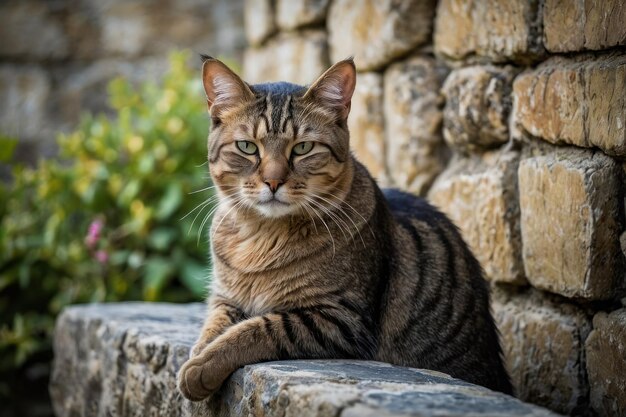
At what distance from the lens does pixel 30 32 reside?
5.56 m

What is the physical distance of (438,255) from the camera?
2963 millimetres

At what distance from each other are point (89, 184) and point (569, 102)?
301 cm

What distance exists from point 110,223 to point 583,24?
3.14 m

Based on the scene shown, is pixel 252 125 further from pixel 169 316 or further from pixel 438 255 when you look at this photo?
pixel 169 316

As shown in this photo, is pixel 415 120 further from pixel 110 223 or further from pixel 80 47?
pixel 80 47

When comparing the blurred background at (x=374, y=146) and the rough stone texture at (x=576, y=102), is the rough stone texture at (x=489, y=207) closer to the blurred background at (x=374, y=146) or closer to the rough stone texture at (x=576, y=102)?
the blurred background at (x=374, y=146)

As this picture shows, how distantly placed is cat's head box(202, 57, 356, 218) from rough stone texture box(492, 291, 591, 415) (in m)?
0.73

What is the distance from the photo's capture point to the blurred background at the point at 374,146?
253cm

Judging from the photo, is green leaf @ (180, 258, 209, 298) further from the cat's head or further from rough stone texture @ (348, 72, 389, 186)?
the cat's head

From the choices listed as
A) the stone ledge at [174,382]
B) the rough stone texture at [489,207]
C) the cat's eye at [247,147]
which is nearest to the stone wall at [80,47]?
the stone ledge at [174,382]

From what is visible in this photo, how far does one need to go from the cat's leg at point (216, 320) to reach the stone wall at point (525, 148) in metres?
0.92

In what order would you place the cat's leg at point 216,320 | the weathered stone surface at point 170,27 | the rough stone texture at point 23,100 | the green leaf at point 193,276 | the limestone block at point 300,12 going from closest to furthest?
the cat's leg at point 216,320 → the limestone block at point 300,12 → the green leaf at point 193,276 → the rough stone texture at point 23,100 → the weathered stone surface at point 170,27

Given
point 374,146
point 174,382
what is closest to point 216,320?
point 174,382

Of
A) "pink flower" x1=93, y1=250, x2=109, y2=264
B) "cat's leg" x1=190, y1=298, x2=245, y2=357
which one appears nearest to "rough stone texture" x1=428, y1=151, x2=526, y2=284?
"cat's leg" x1=190, y1=298, x2=245, y2=357
